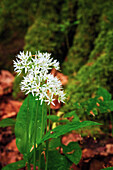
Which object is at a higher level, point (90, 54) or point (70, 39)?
point (70, 39)

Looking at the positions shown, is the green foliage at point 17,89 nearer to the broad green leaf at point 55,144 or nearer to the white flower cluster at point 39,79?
the broad green leaf at point 55,144

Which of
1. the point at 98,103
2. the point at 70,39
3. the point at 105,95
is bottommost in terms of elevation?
the point at 98,103

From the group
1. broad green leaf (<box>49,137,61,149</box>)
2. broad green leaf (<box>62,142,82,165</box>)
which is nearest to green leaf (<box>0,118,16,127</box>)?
broad green leaf (<box>49,137,61,149</box>)

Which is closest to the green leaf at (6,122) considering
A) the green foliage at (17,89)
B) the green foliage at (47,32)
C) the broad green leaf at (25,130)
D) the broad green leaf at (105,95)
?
the broad green leaf at (25,130)

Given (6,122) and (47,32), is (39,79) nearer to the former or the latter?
(6,122)

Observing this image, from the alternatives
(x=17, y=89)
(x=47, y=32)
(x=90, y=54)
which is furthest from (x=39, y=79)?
(x=47, y=32)

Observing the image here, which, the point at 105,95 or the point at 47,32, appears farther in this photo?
the point at 47,32

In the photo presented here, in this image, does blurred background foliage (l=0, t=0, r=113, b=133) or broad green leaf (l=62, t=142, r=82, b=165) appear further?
blurred background foliage (l=0, t=0, r=113, b=133)

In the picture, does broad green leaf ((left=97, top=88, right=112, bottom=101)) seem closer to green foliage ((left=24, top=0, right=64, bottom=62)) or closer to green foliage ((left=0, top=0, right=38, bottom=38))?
green foliage ((left=24, top=0, right=64, bottom=62))

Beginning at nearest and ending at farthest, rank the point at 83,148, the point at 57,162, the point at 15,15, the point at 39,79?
the point at 39,79, the point at 57,162, the point at 83,148, the point at 15,15

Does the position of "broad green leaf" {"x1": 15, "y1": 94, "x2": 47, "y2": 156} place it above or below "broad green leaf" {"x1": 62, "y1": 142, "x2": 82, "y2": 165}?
above
